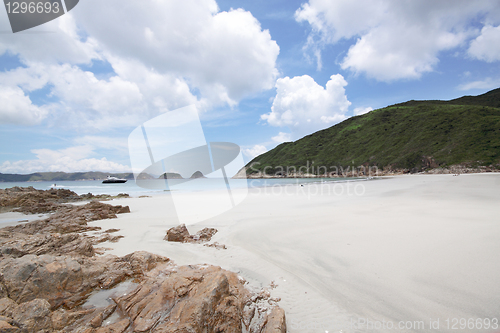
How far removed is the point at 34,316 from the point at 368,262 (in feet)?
17.2

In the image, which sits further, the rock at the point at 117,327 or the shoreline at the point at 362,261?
the shoreline at the point at 362,261

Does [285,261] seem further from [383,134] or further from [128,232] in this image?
[383,134]

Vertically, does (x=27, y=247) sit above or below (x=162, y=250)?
above

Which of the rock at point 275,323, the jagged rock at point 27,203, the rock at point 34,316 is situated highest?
the jagged rock at point 27,203

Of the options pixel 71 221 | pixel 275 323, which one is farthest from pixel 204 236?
pixel 71 221

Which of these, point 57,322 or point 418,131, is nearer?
point 57,322

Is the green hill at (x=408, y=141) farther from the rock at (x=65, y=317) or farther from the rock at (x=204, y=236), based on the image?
the rock at (x=65, y=317)

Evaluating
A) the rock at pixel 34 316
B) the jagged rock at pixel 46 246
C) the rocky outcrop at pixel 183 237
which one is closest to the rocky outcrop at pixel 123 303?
the rock at pixel 34 316

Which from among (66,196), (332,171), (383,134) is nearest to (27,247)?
(66,196)

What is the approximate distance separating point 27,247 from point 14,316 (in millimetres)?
2938

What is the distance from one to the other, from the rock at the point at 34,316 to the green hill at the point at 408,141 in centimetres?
6302

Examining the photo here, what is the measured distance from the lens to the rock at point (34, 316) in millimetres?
1979

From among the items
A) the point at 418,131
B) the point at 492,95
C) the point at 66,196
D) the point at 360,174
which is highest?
the point at 492,95

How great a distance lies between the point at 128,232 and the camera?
7.29 m
